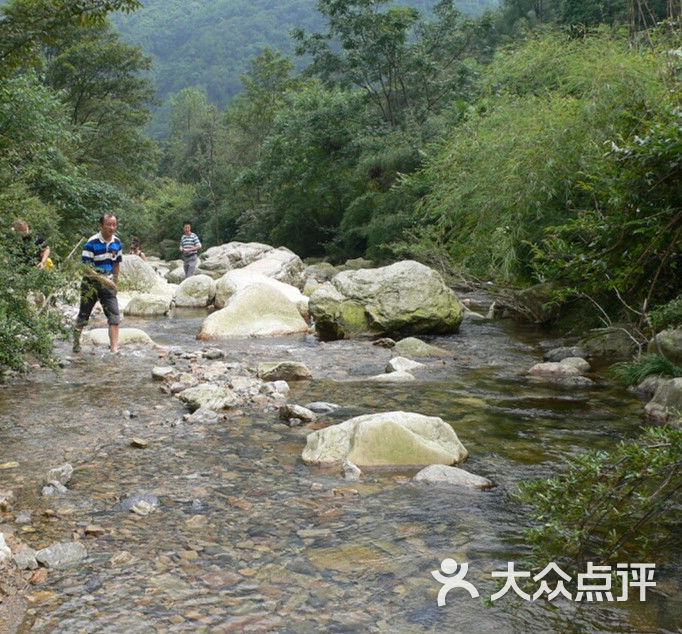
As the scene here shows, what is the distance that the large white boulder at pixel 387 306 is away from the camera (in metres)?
12.3

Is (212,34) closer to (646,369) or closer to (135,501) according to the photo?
(646,369)

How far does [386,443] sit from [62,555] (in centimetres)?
248

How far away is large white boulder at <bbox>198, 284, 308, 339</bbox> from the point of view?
40.8 feet

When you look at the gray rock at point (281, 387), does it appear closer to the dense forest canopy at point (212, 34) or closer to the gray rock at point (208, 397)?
the gray rock at point (208, 397)

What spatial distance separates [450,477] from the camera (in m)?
4.93

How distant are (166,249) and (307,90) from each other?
1615 cm

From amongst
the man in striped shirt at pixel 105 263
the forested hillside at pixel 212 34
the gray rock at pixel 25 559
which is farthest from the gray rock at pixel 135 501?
the forested hillside at pixel 212 34

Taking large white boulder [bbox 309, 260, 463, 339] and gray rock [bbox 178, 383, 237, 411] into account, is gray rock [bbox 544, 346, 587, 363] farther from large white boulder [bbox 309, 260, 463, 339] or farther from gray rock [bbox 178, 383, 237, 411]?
gray rock [bbox 178, 383, 237, 411]

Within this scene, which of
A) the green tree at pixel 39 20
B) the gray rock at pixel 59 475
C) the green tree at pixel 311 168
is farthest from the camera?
the green tree at pixel 311 168

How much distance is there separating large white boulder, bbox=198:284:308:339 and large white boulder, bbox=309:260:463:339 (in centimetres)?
84

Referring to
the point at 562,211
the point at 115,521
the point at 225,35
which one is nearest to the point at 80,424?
the point at 115,521

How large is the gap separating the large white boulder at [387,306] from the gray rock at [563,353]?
101 inches

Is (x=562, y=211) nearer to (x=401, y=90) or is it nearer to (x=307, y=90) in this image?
(x=401, y=90)

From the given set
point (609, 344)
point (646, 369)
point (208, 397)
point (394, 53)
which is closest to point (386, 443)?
point (208, 397)
